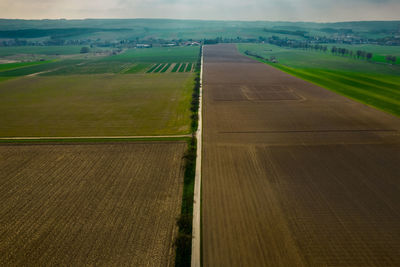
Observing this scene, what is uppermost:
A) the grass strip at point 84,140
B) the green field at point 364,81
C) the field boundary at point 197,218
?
the green field at point 364,81

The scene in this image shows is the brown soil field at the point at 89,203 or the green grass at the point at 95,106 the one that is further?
the green grass at the point at 95,106

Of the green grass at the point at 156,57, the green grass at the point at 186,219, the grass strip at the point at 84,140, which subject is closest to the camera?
the green grass at the point at 186,219

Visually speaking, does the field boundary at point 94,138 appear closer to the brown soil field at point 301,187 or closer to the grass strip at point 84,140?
the grass strip at point 84,140

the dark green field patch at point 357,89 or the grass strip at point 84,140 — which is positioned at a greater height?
the dark green field patch at point 357,89

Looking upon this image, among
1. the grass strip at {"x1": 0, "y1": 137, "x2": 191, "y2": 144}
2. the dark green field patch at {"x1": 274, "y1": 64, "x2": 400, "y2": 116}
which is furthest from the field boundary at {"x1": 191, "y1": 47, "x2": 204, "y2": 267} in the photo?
the dark green field patch at {"x1": 274, "y1": 64, "x2": 400, "y2": 116}

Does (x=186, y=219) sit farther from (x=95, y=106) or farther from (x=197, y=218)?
(x=95, y=106)

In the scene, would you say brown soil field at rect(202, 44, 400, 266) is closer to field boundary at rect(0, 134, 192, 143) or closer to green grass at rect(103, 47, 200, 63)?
field boundary at rect(0, 134, 192, 143)

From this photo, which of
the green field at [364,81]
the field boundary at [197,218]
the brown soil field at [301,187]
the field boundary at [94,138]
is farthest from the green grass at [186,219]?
the green field at [364,81]
